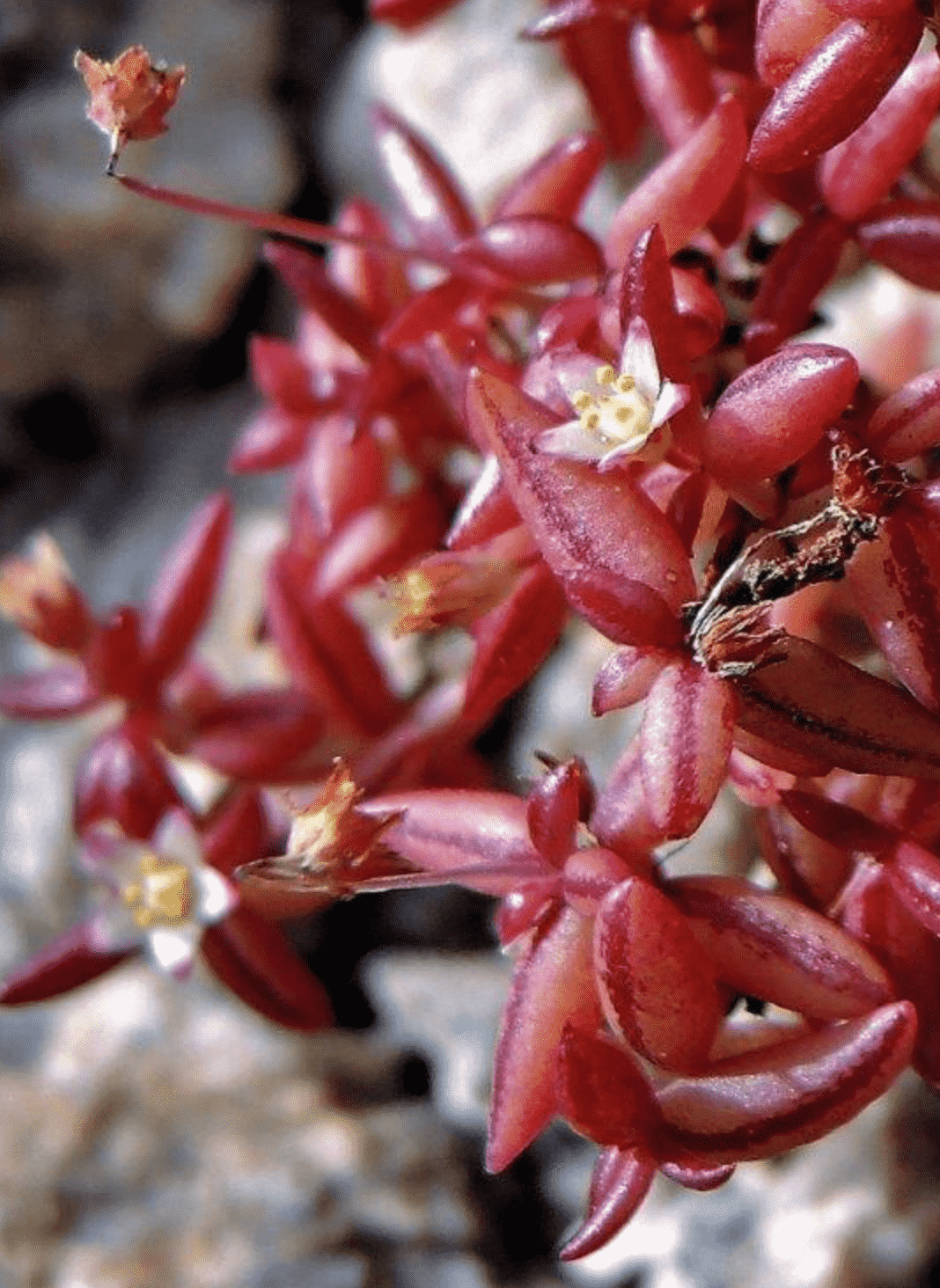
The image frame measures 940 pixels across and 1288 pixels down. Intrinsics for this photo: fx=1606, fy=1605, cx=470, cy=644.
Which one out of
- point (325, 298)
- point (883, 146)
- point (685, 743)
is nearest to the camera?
point (685, 743)

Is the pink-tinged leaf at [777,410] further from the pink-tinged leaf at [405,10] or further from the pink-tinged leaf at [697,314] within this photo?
the pink-tinged leaf at [405,10]

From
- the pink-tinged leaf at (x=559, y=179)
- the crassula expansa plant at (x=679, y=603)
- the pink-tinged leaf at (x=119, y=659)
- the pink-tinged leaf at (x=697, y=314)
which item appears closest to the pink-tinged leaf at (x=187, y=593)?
the pink-tinged leaf at (x=119, y=659)

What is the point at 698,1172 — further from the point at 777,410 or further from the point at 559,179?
the point at 559,179

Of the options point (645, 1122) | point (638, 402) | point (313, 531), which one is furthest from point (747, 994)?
point (313, 531)

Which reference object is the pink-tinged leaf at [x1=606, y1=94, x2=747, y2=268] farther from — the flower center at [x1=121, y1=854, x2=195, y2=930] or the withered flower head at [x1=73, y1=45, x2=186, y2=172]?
the flower center at [x1=121, y1=854, x2=195, y2=930]

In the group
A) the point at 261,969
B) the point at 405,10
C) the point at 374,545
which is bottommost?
the point at 261,969

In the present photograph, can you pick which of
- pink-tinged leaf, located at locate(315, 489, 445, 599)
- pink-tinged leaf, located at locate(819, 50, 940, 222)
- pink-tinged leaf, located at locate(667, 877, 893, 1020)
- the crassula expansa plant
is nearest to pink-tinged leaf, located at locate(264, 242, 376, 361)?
the crassula expansa plant

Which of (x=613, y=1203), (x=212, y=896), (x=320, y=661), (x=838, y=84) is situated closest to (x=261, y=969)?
(x=212, y=896)
